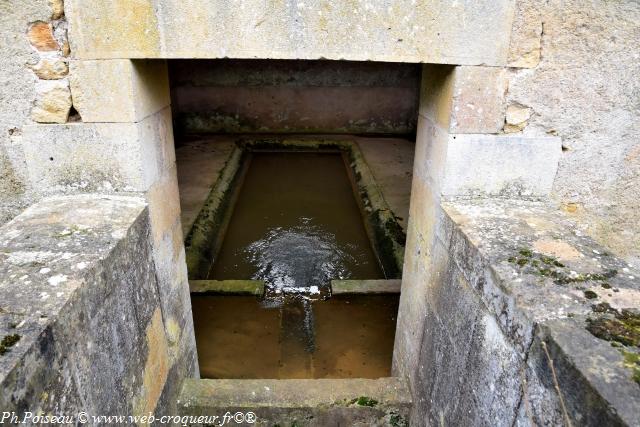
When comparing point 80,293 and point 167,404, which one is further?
point 167,404

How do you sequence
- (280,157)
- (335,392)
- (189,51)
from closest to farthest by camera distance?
(189,51) → (335,392) → (280,157)

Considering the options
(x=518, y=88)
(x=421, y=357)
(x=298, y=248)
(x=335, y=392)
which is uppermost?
(x=518, y=88)

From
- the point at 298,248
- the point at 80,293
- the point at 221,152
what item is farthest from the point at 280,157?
the point at 80,293

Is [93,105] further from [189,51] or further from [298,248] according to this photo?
[298,248]

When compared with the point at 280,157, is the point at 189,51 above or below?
above

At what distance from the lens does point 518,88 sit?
7.27 feet

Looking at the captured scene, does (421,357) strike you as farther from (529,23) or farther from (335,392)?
(529,23)

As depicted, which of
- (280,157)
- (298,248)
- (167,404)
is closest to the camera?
Answer: (167,404)

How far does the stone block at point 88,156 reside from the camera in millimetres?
2217

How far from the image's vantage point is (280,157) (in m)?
10.5

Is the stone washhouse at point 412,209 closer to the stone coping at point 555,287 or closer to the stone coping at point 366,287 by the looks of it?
the stone coping at point 555,287

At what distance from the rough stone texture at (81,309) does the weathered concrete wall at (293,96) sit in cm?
925

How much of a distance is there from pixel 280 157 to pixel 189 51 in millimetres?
8425

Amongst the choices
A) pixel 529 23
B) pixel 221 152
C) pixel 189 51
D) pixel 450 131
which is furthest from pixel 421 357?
pixel 221 152
